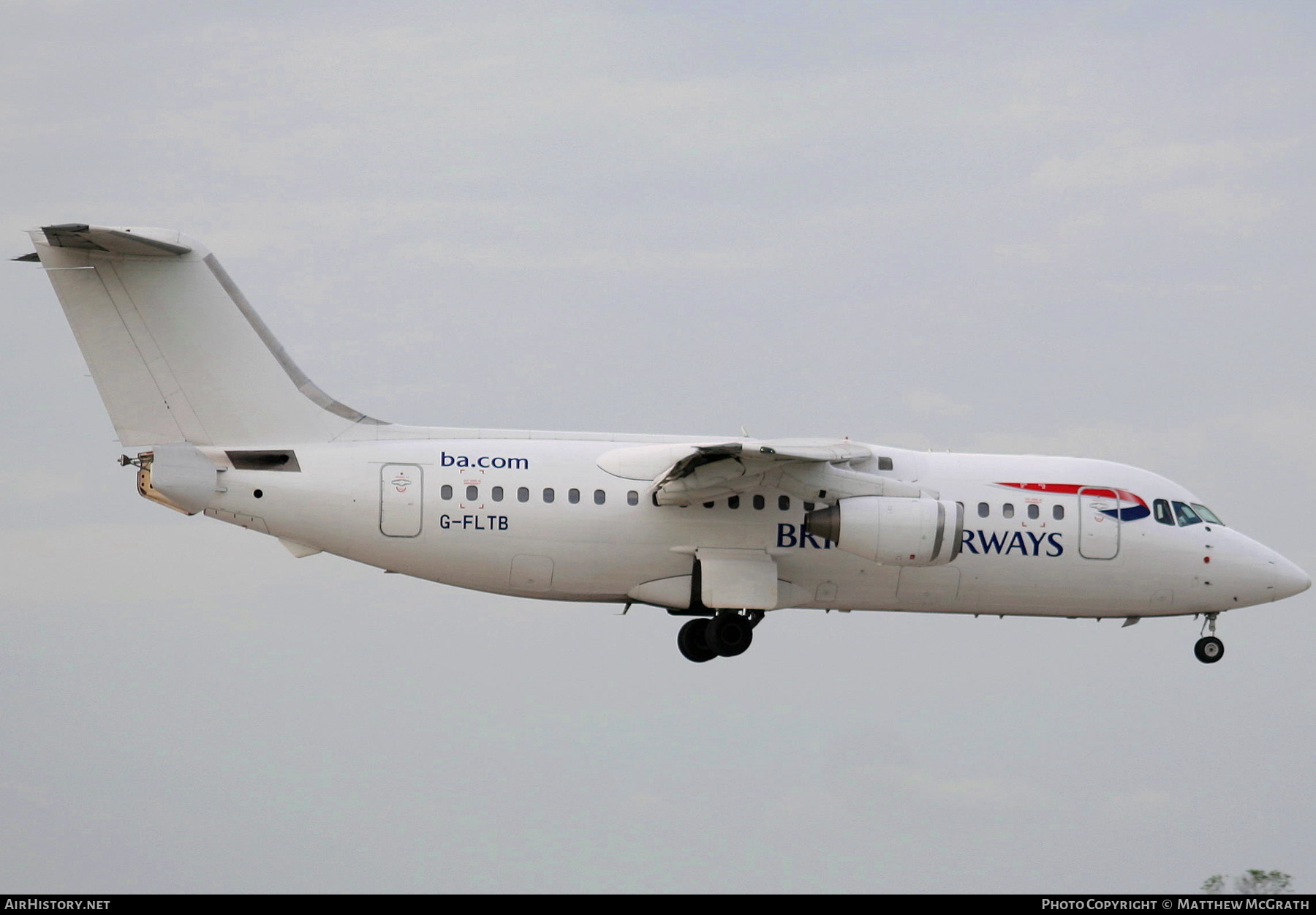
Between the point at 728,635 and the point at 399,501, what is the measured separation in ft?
16.6

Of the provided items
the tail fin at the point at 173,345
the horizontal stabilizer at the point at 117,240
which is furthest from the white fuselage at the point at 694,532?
the horizontal stabilizer at the point at 117,240

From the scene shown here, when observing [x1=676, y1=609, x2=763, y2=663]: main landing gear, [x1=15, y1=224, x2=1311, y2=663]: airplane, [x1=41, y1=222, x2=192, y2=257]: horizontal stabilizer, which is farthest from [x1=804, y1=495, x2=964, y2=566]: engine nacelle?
[x1=41, y1=222, x2=192, y2=257]: horizontal stabilizer

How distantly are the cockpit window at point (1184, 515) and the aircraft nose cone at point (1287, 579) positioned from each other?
1.47 m

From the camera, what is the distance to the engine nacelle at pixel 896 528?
22.8 m

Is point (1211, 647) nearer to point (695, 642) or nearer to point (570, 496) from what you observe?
point (695, 642)

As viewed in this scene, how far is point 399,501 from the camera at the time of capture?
23094 mm

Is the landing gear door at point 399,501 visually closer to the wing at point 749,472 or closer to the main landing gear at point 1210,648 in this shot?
the wing at point 749,472

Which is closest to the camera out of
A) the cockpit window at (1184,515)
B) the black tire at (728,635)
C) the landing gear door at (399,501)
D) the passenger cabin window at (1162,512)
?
the landing gear door at (399,501)

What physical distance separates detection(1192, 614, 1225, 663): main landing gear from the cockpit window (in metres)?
1.66

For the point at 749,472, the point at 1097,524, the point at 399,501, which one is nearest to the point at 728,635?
the point at 749,472

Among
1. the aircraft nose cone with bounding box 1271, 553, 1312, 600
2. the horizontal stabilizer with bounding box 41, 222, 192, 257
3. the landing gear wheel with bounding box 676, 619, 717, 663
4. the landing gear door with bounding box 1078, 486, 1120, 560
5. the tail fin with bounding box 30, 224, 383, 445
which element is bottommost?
the landing gear wheel with bounding box 676, 619, 717, 663

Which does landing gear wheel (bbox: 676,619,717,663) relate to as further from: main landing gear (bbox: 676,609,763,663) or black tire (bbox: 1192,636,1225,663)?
black tire (bbox: 1192,636,1225,663)

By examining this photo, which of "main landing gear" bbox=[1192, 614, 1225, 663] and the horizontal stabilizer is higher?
the horizontal stabilizer

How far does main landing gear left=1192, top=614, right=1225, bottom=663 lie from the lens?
85.3ft
